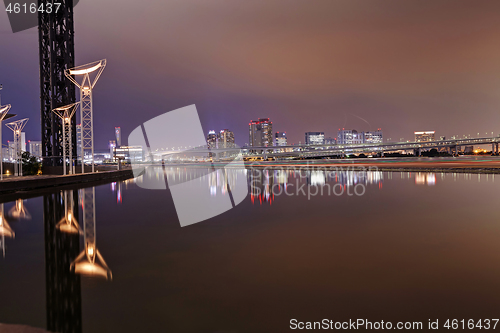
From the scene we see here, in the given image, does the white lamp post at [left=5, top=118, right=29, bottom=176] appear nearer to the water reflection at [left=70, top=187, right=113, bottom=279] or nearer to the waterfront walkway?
the water reflection at [left=70, top=187, right=113, bottom=279]

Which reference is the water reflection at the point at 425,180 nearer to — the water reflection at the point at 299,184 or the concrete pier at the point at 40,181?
the water reflection at the point at 299,184

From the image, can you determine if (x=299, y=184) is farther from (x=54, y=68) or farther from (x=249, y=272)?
(x=54, y=68)

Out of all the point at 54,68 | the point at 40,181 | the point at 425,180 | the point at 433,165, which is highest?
the point at 54,68

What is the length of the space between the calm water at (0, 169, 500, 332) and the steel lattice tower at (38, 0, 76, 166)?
24.6m

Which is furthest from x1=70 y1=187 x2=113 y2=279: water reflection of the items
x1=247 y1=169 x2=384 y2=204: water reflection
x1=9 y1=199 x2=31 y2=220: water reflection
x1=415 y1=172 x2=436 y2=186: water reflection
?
x1=415 y1=172 x2=436 y2=186: water reflection

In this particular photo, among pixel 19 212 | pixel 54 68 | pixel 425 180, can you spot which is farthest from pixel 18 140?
pixel 425 180

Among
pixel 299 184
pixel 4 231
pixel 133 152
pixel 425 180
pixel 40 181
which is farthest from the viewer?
pixel 133 152

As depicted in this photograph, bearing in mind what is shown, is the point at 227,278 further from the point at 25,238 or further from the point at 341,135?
the point at 341,135

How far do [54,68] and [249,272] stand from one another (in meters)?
31.2

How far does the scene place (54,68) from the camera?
28938mm

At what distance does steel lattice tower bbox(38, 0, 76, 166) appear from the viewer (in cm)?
2902

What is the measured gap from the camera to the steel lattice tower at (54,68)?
29022 mm

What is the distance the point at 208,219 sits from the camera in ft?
29.9

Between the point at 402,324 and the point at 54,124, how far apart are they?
3303cm
